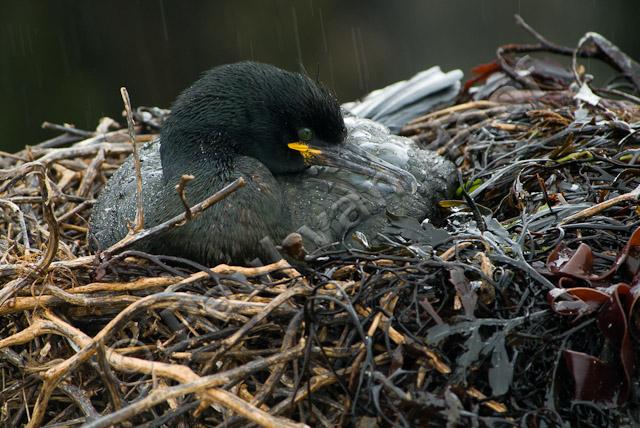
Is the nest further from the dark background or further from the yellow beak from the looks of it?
the dark background

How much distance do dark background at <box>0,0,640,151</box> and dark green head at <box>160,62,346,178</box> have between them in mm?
4691

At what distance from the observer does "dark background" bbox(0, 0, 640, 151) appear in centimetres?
786

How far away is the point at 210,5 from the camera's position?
8.38 m

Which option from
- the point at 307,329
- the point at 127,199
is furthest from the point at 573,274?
the point at 127,199

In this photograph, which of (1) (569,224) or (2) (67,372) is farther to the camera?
(1) (569,224)

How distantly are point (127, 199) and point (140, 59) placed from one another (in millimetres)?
5397

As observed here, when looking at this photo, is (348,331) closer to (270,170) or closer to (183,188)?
(183,188)

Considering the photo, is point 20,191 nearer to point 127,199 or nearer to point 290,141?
point 127,199

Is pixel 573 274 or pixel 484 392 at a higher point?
pixel 573 274

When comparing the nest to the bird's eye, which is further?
the bird's eye

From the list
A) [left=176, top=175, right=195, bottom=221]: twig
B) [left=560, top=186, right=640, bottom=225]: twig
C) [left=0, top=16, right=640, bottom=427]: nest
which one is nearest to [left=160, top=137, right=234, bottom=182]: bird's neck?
[left=0, top=16, right=640, bottom=427]: nest

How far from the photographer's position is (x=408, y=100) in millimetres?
4648

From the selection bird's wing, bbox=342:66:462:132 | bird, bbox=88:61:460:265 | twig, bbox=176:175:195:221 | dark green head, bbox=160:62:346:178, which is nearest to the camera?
twig, bbox=176:175:195:221

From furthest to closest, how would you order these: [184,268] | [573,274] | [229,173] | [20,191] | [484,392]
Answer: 1. [20,191]
2. [229,173]
3. [184,268]
4. [573,274]
5. [484,392]
